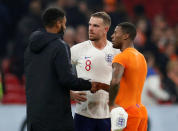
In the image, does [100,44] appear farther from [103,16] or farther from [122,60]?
[122,60]

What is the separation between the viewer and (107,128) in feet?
23.4

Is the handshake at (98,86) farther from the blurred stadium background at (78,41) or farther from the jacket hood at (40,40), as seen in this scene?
the blurred stadium background at (78,41)

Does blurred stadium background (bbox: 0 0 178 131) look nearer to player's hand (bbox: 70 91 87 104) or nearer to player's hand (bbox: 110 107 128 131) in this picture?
player's hand (bbox: 70 91 87 104)

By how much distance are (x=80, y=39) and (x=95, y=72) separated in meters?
4.75

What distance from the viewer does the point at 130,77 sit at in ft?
20.2

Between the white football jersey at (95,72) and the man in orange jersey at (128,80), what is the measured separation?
2.66 feet

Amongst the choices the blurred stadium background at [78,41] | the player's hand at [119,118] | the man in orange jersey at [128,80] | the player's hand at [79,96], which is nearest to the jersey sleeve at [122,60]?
the man in orange jersey at [128,80]

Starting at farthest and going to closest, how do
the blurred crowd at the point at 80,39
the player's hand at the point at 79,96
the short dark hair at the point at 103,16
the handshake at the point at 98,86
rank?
the blurred crowd at the point at 80,39 < the short dark hair at the point at 103,16 < the player's hand at the point at 79,96 < the handshake at the point at 98,86

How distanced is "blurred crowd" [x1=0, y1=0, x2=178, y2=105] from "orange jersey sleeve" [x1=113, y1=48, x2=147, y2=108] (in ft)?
11.3

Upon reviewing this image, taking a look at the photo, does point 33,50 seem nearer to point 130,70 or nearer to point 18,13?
point 130,70

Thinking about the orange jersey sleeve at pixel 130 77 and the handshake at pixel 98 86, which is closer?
the orange jersey sleeve at pixel 130 77

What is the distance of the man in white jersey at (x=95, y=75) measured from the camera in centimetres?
707

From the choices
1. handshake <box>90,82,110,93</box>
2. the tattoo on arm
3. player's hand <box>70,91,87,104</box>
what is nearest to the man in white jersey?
player's hand <box>70,91,87,104</box>

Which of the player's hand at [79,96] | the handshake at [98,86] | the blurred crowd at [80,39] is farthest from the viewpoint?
the blurred crowd at [80,39]
